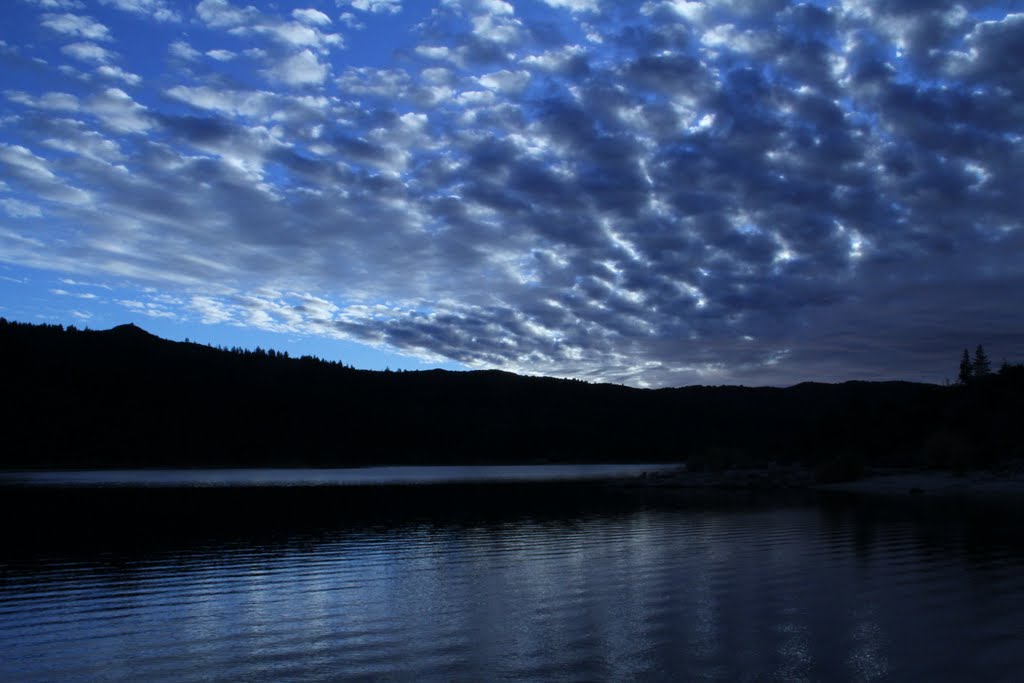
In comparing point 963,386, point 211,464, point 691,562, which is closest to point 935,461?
point 963,386

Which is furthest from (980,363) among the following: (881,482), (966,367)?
(881,482)

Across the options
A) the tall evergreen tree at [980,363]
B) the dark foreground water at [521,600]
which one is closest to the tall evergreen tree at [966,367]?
the tall evergreen tree at [980,363]

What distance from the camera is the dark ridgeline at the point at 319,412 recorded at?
132 metres

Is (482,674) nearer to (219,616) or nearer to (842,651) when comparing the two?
(842,651)

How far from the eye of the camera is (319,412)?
159 meters

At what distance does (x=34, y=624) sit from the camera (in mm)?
15055

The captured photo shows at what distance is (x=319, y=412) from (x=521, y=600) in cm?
14820

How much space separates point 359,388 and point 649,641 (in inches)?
6166

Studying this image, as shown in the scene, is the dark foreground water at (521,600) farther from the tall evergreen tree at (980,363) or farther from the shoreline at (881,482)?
the tall evergreen tree at (980,363)

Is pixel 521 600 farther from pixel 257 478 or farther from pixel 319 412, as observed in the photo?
pixel 319 412

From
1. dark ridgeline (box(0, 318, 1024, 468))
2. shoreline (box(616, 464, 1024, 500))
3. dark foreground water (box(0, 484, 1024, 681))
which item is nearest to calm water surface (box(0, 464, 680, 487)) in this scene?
dark ridgeline (box(0, 318, 1024, 468))

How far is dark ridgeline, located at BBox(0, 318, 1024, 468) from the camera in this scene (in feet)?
432

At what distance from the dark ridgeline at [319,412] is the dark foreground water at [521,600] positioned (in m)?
80.2

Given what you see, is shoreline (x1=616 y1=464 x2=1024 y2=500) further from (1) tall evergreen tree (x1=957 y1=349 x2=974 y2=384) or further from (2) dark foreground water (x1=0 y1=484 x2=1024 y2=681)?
(1) tall evergreen tree (x1=957 y1=349 x2=974 y2=384)
